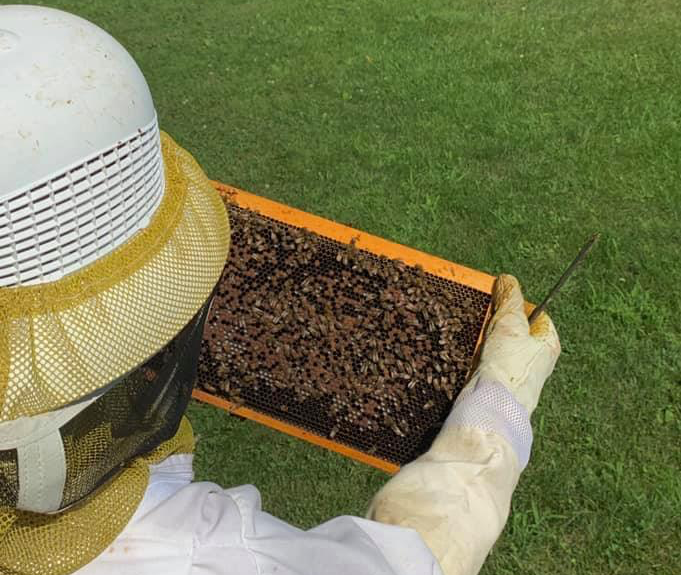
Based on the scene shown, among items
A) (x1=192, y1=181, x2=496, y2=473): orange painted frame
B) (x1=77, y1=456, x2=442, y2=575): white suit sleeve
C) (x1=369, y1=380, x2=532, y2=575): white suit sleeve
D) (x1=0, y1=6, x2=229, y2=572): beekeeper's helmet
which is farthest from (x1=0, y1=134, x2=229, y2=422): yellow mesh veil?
(x1=192, y1=181, x2=496, y2=473): orange painted frame

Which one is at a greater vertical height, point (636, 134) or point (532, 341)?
point (532, 341)

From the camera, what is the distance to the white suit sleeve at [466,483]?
2.08m

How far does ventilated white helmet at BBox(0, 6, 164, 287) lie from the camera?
3.99 ft

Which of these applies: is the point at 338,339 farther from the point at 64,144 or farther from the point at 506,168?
the point at 506,168

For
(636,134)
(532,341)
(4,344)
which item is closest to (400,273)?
(532,341)

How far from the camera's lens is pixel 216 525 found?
5.20 feet

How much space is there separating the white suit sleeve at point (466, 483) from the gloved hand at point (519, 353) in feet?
0.35

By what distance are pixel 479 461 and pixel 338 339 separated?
1.37 meters

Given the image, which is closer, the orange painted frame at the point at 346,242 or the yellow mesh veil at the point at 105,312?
the yellow mesh veil at the point at 105,312

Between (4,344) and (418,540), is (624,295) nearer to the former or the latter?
(418,540)

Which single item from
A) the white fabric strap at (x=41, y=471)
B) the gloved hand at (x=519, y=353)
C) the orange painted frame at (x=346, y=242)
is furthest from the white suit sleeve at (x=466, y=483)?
the white fabric strap at (x=41, y=471)

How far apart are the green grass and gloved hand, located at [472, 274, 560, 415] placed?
1.15 metres

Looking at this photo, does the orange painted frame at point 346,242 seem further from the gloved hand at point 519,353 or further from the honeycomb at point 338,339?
the gloved hand at point 519,353

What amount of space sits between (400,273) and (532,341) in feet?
3.15
